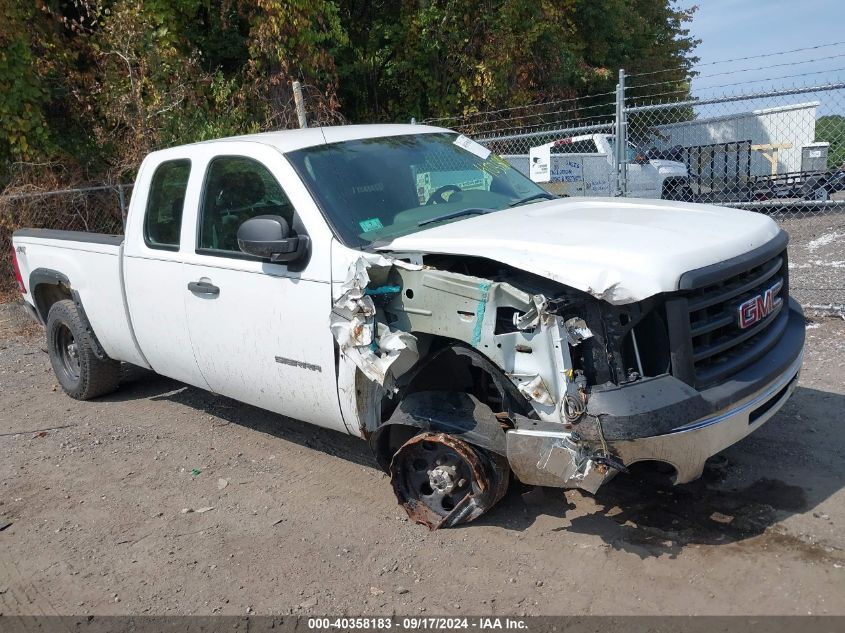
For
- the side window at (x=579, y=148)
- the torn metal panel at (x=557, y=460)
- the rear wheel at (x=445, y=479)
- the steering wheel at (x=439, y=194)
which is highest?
the steering wheel at (x=439, y=194)

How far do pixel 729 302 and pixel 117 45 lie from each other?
1191cm

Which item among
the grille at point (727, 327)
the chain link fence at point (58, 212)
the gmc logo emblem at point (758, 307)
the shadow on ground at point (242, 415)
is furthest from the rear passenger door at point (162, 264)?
the chain link fence at point (58, 212)

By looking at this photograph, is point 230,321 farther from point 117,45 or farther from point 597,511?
point 117,45

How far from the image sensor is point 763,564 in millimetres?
3363

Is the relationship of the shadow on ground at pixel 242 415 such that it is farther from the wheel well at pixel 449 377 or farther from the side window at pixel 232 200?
the side window at pixel 232 200

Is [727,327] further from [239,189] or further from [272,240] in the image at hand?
[239,189]

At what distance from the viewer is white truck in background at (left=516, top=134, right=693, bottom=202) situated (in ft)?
41.6

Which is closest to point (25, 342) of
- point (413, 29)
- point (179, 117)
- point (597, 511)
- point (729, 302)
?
point (179, 117)

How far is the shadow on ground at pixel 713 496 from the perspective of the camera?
3.71 meters

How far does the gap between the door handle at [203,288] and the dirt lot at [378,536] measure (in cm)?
116

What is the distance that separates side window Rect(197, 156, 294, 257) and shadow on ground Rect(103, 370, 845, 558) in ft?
5.17

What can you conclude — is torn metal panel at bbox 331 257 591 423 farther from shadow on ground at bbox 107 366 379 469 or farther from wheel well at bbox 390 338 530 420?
shadow on ground at bbox 107 366 379 469

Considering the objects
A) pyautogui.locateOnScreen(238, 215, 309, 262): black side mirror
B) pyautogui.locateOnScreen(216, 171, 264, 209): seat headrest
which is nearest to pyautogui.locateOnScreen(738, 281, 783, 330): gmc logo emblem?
pyautogui.locateOnScreen(238, 215, 309, 262): black side mirror

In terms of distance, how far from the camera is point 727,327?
3500mm
